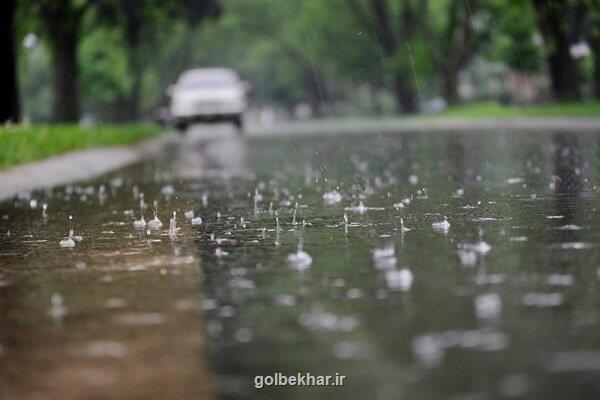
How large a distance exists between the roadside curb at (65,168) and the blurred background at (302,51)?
260 cm

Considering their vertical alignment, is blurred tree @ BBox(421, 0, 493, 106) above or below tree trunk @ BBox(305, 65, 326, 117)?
above

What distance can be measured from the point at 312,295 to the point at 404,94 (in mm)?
65349

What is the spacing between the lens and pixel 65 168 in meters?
22.5

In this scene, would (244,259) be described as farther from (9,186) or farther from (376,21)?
(376,21)

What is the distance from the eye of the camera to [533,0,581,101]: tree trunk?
43088mm

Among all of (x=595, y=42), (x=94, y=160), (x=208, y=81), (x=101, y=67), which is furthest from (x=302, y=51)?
(x=94, y=160)

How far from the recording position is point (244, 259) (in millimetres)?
8469

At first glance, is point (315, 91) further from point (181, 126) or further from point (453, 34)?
point (181, 126)

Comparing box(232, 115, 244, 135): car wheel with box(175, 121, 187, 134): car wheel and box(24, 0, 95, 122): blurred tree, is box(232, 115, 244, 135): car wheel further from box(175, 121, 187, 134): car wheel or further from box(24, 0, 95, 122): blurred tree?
box(24, 0, 95, 122): blurred tree

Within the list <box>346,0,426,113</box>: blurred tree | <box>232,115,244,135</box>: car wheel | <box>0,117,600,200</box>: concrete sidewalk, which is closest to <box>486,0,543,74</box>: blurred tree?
<box>0,117,600,200</box>: concrete sidewalk

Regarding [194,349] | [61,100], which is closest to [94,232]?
[194,349]

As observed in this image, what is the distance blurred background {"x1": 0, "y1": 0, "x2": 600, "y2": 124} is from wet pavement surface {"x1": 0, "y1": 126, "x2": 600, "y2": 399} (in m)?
18.6

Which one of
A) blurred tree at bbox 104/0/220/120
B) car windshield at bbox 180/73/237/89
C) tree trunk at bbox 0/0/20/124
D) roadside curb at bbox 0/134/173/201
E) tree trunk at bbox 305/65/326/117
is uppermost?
blurred tree at bbox 104/0/220/120

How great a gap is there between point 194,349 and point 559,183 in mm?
9712
